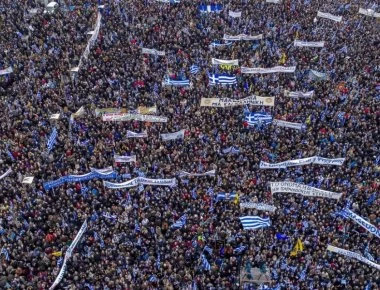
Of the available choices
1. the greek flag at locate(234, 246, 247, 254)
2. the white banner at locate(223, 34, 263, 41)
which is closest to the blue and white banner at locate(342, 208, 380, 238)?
the greek flag at locate(234, 246, 247, 254)

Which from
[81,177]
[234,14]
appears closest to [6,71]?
[81,177]

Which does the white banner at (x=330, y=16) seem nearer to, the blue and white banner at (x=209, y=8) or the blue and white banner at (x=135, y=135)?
the blue and white banner at (x=209, y=8)

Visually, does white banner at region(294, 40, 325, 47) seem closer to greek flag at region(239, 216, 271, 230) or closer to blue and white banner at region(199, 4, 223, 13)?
blue and white banner at region(199, 4, 223, 13)

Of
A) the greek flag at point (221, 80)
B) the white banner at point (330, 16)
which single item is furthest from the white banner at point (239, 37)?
the white banner at point (330, 16)

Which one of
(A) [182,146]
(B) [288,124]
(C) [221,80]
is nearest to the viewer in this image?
(A) [182,146]

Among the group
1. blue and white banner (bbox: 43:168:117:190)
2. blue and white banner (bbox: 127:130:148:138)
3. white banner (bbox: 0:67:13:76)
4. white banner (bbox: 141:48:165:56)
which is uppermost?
white banner (bbox: 141:48:165:56)

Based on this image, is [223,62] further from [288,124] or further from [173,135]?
[173,135]

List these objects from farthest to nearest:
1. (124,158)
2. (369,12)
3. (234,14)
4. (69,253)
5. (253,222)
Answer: (369,12), (234,14), (124,158), (253,222), (69,253)

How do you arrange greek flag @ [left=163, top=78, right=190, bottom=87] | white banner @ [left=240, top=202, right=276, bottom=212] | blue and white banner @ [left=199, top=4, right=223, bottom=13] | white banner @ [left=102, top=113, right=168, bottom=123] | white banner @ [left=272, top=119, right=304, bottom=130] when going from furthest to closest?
blue and white banner @ [left=199, top=4, right=223, bottom=13], greek flag @ [left=163, top=78, right=190, bottom=87], white banner @ [left=102, top=113, right=168, bottom=123], white banner @ [left=272, top=119, right=304, bottom=130], white banner @ [left=240, top=202, right=276, bottom=212]
